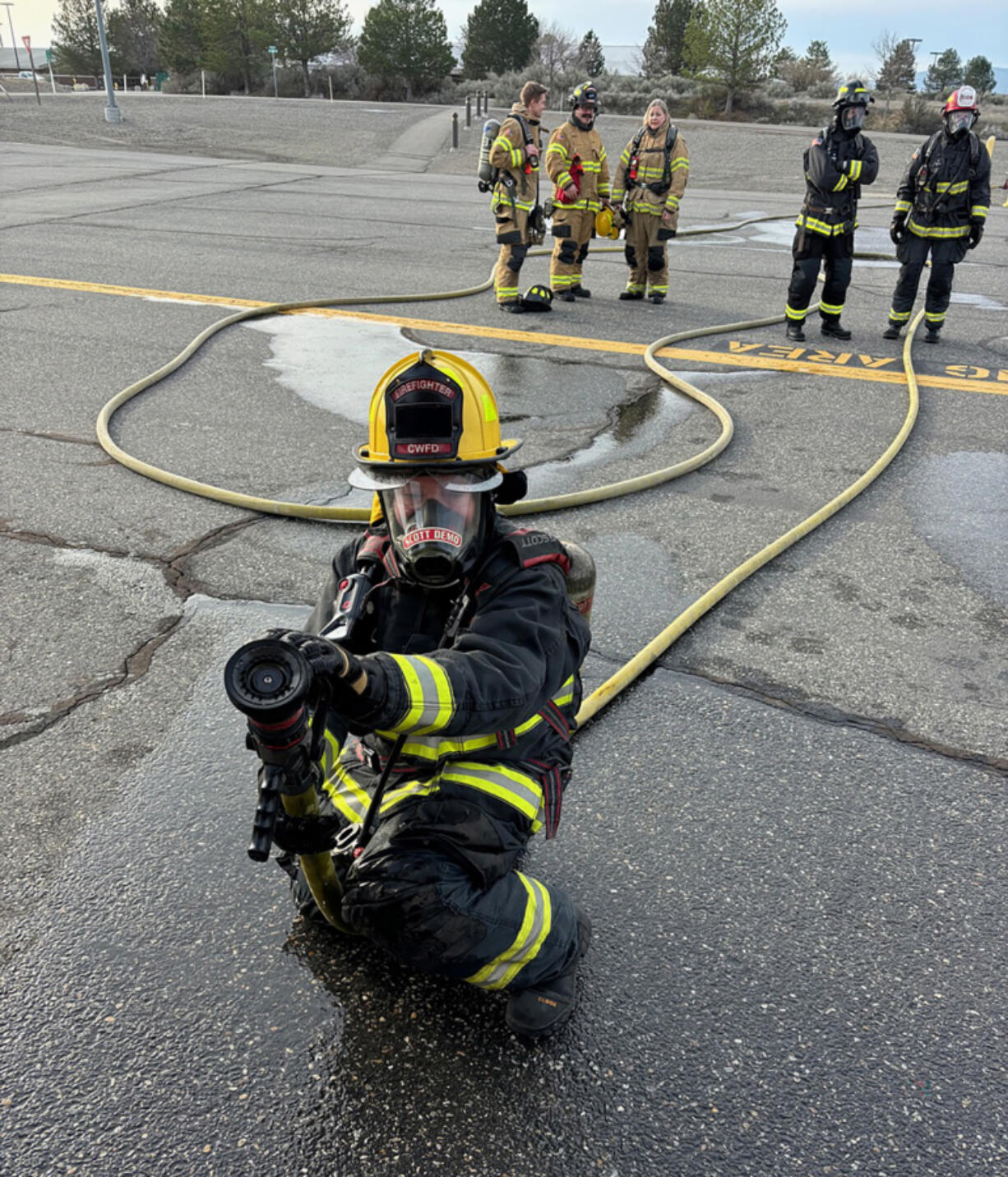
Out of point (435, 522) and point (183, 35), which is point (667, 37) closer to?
point (183, 35)

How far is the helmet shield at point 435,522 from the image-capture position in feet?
6.71

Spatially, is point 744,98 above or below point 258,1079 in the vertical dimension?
above

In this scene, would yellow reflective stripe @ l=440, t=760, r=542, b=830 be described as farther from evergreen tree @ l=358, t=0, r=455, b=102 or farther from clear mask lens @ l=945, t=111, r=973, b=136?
evergreen tree @ l=358, t=0, r=455, b=102

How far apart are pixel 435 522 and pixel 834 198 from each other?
283 inches

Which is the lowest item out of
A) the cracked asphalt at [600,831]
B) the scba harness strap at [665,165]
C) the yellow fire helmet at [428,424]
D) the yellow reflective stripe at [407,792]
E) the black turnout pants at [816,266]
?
the cracked asphalt at [600,831]

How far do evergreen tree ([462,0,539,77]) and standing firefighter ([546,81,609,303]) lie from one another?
6337 cm

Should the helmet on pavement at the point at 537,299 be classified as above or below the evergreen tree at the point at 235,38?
below

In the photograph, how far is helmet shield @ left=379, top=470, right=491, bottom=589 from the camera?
2045 mm

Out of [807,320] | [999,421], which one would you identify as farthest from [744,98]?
[999,421]

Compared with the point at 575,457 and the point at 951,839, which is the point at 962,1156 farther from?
the point at 575,457

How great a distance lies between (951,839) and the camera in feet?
8.89

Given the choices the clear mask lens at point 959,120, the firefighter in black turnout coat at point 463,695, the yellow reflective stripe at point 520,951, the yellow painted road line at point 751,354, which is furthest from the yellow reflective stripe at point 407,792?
the clear mask lens at point 959,120

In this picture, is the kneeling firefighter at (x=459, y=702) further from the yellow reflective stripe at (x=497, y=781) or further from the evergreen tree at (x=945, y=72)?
the evergreen tree at (x=945, y=72)

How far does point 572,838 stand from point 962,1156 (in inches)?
45.5
